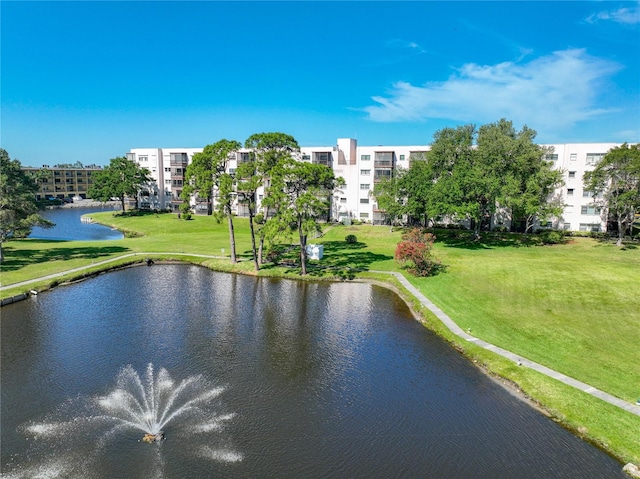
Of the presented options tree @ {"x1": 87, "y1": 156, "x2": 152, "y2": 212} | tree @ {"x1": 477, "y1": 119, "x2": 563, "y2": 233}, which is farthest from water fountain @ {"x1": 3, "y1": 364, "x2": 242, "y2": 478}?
tree @ {"x1": 87, "y1": 156, "x2": 152, "y2": 212}

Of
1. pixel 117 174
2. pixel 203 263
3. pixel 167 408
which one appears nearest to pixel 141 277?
pixel 203 263

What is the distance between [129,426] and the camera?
67.5ft

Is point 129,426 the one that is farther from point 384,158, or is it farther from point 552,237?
point 384,158

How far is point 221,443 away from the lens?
1927 cm

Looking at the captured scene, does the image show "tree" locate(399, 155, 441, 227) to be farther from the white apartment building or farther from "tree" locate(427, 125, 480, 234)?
the white apartment building

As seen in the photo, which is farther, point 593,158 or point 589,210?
point 589,210

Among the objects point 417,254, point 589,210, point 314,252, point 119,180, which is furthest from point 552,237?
point 119,180

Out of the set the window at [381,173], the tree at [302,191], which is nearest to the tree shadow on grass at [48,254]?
the tree at [302,191]

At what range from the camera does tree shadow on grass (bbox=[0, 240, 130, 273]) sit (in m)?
49.2

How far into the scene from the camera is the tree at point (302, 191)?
44.4 meters

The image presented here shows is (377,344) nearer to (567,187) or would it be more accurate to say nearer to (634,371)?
(634,371)

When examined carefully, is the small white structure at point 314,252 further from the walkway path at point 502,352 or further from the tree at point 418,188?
the tree at point 418,188

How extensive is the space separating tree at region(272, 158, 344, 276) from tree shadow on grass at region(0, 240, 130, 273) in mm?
28026

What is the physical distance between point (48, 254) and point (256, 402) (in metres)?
46.7
